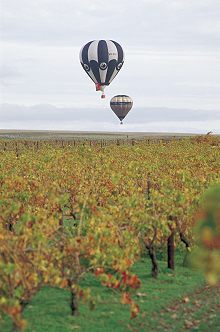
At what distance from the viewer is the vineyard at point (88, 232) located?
13312 millimetres

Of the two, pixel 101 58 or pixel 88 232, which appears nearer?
pixel 88 232

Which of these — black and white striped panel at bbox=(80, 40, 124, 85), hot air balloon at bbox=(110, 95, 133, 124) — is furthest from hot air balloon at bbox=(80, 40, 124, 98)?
hot air balloon at bbox=(110, 95, 133, 124)

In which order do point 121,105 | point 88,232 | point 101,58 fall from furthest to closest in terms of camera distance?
1. point 121,105
2. point 101,58
3. point 88,232

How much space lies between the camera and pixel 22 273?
13125 millimetres

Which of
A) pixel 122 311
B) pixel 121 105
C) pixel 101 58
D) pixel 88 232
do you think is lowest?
pixel 122 311

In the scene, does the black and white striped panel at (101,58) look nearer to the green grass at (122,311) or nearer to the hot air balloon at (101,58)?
the hot air balloon at (101,58)

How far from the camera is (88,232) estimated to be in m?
15.7

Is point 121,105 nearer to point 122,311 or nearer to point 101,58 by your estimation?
point 101,58

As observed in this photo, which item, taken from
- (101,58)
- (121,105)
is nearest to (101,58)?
(101,58)

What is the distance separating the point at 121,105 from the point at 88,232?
10870cm

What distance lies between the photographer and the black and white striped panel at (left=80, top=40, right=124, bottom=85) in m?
86.8

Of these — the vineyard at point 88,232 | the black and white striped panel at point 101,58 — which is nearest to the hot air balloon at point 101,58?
the black and white striped panel at point 101,58

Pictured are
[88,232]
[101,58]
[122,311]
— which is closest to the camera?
[88,232]

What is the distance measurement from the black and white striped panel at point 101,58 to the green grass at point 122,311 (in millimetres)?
69285
